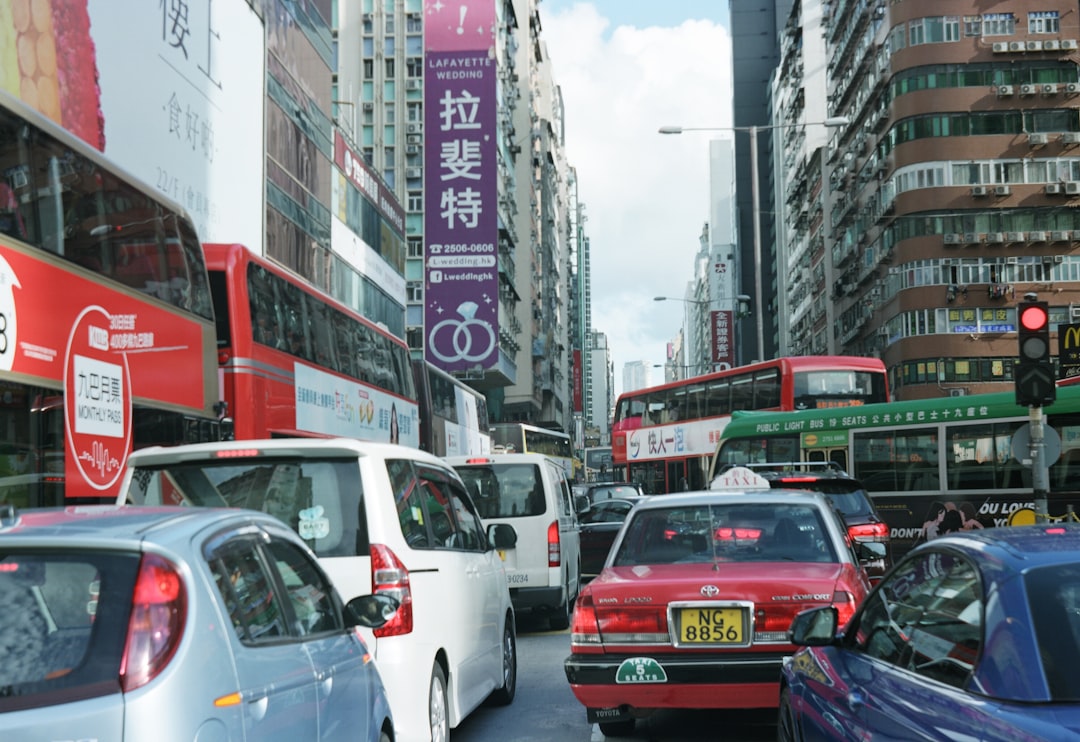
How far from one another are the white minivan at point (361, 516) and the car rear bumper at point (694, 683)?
82cm

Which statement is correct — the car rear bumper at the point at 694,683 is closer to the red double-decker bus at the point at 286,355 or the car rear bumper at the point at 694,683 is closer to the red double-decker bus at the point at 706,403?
the red double-decker bus at the point at 286,355

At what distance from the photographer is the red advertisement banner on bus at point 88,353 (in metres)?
8.18

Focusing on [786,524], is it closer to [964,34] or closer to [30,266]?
[30,266]

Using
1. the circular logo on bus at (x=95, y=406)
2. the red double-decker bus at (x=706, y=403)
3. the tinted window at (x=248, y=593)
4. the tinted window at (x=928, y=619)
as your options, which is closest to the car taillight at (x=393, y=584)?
the tinted window at (x=248, y=593)

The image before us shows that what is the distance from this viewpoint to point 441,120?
5812cm

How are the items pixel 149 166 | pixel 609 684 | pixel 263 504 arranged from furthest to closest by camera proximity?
1. pixel 149 166
2. pixel 609 684
3. pixel 263 504

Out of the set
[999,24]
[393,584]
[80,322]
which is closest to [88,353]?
[80,322]

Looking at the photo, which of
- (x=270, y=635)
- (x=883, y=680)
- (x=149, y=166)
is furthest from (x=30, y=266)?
(x=149, y=166)

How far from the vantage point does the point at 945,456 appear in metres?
19.8

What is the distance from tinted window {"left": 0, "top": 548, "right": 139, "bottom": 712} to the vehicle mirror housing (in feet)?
8.54

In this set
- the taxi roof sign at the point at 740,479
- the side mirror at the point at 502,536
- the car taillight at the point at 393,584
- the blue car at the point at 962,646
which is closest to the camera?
the blue car at the point at 962,646

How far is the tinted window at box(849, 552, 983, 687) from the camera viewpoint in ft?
12.2

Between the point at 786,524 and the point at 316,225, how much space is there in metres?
35.0

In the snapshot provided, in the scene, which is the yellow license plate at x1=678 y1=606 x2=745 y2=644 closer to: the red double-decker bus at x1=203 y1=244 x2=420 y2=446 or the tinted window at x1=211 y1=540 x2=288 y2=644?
the tinted window at x1=211 y1=540 x2=288 y2=644
